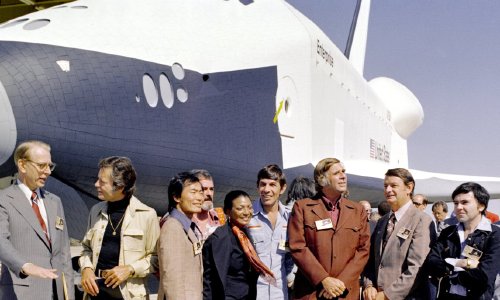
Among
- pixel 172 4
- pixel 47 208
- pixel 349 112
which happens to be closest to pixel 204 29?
pixel 172 4

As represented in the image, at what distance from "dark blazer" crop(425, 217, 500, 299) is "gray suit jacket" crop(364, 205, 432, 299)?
70mm

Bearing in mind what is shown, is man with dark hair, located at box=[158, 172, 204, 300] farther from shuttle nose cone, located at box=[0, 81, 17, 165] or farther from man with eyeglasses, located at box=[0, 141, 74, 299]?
shuttle nose cone, located at box=[0, 81, 17, 165]

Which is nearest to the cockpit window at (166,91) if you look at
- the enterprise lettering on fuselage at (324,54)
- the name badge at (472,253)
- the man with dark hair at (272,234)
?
the man with dark hair at (272,234)

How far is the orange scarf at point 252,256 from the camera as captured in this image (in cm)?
264

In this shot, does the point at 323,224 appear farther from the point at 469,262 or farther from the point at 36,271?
the point at 36,271

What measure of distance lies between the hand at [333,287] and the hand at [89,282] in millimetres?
972

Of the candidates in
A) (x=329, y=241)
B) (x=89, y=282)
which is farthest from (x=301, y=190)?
(x=89, y=282)

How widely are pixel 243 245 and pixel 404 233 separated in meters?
0.78

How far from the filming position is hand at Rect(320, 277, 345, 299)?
2594mm

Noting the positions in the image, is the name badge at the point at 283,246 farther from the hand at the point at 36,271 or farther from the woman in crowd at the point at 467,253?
the hand at the point at 36,271

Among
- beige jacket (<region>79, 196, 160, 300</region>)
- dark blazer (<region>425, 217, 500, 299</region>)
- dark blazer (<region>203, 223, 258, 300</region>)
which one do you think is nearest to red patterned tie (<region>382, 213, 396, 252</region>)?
dark blazer (<region>425, 217, 500, 299</region>)

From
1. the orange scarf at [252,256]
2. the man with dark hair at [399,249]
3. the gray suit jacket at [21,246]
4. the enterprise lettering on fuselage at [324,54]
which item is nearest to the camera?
the gray suit jacket at [21,246]

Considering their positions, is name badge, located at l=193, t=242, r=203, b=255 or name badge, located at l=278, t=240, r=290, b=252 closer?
name badge, located at l=193, t=242, r=203, b=255

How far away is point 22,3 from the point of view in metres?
13.9
